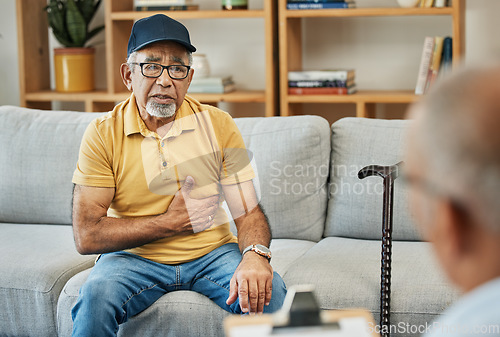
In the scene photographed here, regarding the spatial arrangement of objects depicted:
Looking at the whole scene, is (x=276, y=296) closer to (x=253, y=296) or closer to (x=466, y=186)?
(x=253, y=296)

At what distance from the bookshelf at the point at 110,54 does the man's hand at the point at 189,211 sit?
1.33 meters

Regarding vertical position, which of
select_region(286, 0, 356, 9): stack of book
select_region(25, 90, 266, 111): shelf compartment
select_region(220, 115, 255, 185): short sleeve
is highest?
select_region(286, 0, 356, 9): stack of book

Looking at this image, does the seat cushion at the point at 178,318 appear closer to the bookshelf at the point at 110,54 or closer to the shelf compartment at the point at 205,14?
the bookshelf at the point at 110,54

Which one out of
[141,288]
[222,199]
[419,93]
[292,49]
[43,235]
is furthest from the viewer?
[292,49]

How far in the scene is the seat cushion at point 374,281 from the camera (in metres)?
1.87

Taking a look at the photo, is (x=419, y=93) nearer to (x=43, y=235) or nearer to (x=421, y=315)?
(x=421, y=315)

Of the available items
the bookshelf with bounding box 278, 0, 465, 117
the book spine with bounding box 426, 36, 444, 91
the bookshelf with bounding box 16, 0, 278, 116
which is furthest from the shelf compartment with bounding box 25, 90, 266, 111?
the book spine with bounding box 426, 36, 444, 91

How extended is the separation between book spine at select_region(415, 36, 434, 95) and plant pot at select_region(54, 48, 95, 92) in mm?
1650

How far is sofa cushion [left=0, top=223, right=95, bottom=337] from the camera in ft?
6.77

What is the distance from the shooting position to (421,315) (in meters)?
1.86

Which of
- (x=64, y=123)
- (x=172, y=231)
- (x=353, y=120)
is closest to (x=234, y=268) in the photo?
(x=172, y=231)

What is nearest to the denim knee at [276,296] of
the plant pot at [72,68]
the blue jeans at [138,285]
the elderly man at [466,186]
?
the blue jeans at [138,285]

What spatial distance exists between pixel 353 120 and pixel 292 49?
876mm

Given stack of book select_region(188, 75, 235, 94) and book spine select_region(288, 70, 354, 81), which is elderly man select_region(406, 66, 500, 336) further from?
stack of book select_region(188, 75, 235, 94)
